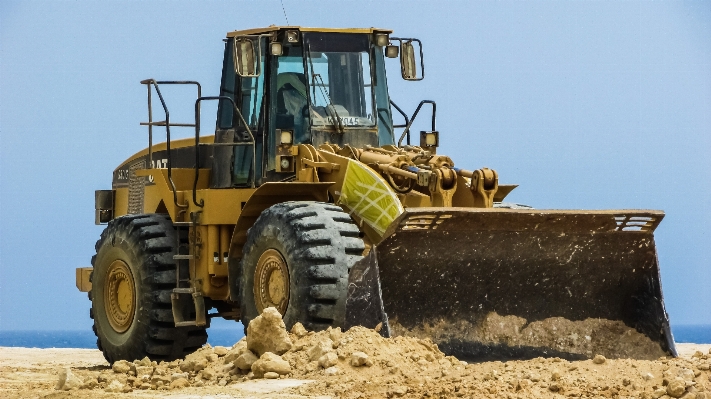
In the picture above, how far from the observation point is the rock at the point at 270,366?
11000 millimetres

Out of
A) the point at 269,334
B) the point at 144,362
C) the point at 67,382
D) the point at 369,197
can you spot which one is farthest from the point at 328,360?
the point at 144,362

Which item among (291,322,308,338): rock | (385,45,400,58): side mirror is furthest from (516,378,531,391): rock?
(385,45,400,58): side mirror

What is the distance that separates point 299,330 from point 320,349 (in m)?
0.69

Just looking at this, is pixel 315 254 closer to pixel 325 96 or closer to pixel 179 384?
pixel 179 384

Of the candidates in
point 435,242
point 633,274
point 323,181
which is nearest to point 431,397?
point 435,242

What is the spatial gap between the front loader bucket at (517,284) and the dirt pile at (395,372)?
0.46 m

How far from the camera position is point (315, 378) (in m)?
10.7

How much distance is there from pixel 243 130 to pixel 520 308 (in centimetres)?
424

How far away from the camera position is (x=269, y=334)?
37.1ft

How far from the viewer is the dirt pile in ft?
32.9

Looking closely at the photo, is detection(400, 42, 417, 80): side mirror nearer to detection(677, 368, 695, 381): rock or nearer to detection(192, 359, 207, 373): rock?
detection(192, 359, 207, 373): rock

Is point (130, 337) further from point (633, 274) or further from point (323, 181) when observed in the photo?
point (633, 274)

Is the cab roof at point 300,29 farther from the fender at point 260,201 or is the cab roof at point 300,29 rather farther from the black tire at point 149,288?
the black tire at point 149,288

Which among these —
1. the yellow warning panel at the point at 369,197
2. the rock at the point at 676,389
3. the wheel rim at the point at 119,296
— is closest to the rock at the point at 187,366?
the yellow warning panel at the point at 369,197
